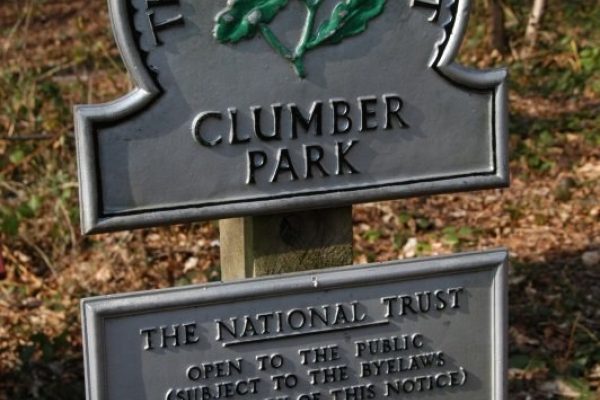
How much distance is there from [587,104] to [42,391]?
445 centimetres

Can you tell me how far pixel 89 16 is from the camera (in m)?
11.7

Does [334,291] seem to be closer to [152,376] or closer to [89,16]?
[152,376]

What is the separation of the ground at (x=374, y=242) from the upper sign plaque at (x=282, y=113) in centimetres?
181

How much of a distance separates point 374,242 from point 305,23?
10.3 ft

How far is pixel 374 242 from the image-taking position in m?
5.66

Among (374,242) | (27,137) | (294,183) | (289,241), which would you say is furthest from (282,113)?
(27,137)

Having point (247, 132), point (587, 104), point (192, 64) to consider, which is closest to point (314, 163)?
point (247, 132)

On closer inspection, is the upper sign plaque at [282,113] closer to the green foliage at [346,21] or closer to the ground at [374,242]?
the green foliage at [346,21]

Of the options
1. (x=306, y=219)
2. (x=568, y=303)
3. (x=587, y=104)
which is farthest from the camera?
(x=587, y=104)

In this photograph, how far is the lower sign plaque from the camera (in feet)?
8.77

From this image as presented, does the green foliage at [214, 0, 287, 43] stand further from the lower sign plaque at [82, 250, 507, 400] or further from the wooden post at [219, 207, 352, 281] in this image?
the lower sign plaque at [82, 250, 507, 400]

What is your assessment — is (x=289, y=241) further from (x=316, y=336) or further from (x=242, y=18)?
(x=242, y=18)

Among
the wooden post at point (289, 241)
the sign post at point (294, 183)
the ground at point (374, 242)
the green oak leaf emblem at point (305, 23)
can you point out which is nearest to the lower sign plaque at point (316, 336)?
the sign post at point (294, 183)

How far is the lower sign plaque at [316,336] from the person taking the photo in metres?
2.67
